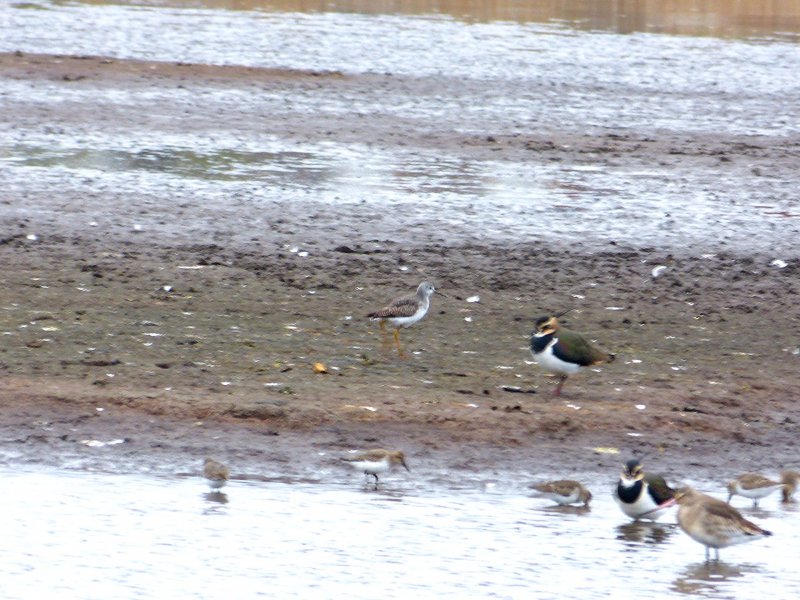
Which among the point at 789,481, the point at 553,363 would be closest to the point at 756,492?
the point at 789,481

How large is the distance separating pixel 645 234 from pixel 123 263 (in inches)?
201

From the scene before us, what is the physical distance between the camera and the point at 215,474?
9.14 metres

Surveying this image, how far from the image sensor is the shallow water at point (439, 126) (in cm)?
1636

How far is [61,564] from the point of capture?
8305 mm

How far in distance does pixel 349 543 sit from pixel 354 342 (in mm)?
3341

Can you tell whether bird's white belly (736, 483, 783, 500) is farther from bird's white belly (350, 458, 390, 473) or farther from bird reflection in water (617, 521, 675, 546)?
bird's white belly (350, 458, 390, 473)

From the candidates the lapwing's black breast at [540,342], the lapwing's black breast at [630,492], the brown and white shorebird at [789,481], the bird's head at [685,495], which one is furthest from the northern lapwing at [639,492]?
the lapwing's black breast at [540,342]

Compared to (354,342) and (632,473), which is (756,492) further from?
(354,342)

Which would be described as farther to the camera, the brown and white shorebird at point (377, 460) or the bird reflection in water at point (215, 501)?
the brown and white shorebird at point (377, 460)

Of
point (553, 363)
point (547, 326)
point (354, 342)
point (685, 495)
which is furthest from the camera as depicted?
point (354, 342)

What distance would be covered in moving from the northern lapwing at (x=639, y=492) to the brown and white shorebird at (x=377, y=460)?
1.25 meters

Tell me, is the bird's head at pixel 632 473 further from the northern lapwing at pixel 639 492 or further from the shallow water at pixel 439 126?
the shallow water at pixel 439 126

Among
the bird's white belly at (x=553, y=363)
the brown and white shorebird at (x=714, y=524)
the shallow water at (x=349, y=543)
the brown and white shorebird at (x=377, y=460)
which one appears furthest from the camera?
the bird's white belly at (x=553, y=363)

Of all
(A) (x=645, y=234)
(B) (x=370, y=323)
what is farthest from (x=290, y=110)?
(B) (x=370, y=323)
